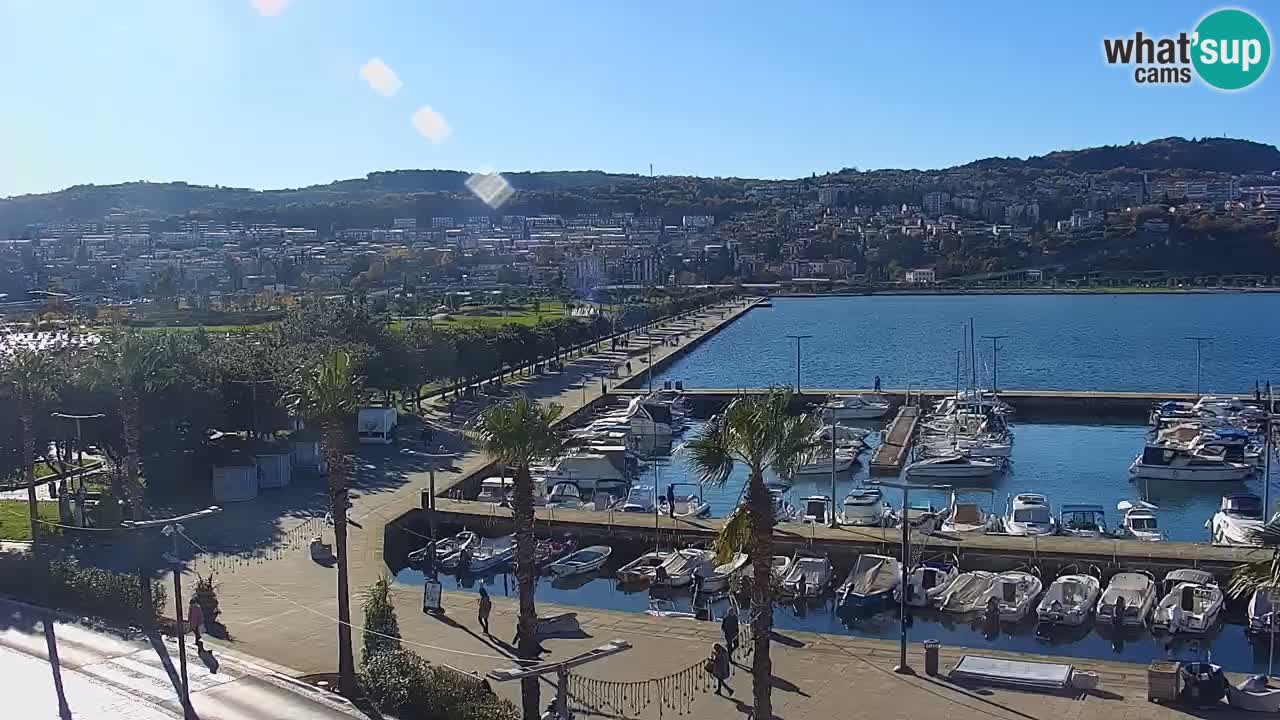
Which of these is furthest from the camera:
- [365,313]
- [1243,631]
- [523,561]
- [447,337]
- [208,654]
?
[447,337]

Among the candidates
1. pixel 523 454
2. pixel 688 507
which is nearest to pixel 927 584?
pixel 688 507

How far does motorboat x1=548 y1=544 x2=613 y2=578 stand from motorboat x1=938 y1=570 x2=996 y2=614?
6839 millimetres

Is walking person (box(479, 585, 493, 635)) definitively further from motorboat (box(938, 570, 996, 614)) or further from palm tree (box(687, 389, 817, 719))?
motorboat (box(938, 570, 996, 614))

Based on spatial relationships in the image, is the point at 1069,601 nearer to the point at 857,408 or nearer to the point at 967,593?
the point at 967,593

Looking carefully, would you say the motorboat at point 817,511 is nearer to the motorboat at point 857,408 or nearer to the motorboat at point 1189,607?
the motorboat at point 1189,607

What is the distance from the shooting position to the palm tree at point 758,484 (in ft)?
37.9

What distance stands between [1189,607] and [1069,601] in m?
1.86

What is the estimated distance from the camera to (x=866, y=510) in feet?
87.7

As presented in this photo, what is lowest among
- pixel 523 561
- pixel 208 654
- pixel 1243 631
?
pixel 1243 631

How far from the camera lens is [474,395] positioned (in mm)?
44469

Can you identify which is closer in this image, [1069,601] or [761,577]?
[761,577]

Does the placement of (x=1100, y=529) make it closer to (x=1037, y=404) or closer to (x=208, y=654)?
(x=208, y=654)

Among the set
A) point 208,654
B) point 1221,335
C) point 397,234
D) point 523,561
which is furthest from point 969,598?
point 397,234

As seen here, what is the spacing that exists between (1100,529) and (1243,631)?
580 cm
